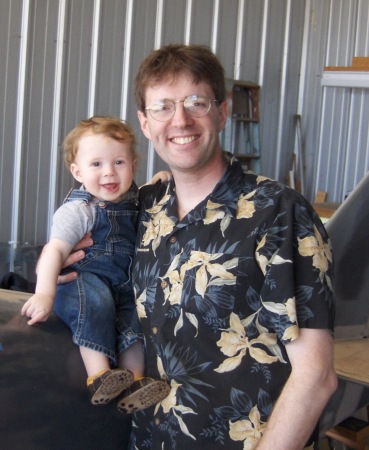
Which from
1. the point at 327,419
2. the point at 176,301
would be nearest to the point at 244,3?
the point at 327,419

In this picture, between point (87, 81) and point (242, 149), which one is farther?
point (242, 149)

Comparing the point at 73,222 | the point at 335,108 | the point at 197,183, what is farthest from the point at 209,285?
the point at 335,108

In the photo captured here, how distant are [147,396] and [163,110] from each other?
698 millimetres

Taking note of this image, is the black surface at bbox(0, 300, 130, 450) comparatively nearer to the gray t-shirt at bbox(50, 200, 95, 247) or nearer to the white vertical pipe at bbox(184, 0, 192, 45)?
the gray t-shirt at bbox(50, 200, 95, 247)

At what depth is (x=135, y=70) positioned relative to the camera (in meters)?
7.06

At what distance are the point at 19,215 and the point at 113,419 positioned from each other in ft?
14.8

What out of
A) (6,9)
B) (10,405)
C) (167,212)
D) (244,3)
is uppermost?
(244,3)

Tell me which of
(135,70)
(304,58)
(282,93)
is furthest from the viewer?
(304,58)

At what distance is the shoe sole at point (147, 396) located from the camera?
1585mm

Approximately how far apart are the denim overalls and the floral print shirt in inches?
5.4

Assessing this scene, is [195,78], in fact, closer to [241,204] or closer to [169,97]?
[169,97]

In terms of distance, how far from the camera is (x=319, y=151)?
9.35 metres

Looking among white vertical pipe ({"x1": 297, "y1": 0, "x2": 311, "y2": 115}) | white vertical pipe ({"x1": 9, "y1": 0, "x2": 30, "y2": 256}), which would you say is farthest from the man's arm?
white vertical pipe ({"x1": 297, "y1": 0, "x2": 311, "y2": 115})

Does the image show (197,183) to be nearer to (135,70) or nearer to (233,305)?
(233,305)
